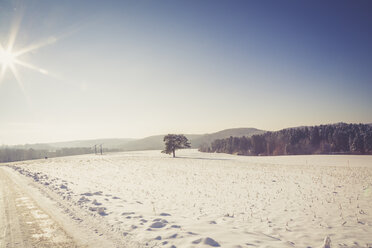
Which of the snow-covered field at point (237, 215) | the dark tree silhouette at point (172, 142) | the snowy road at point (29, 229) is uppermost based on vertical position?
the dark tree silhouette at point (172, 142)

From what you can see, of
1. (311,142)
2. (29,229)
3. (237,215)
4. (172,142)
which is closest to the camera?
(29,229)

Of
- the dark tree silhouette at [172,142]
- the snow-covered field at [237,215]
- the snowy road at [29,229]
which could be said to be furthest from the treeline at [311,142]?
the snowy road at [29,229]

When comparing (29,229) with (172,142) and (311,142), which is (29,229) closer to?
(172,142)

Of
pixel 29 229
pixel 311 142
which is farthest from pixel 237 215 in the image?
pixel 311 142

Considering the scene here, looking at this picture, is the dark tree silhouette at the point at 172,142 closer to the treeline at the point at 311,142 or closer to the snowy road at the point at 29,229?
the treeline at the point at 311,142

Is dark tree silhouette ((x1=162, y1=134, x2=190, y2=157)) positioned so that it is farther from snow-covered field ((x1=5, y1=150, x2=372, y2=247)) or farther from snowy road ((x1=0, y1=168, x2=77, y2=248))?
snowy road ((x1=0, y1=168, x2=77, y2=248))

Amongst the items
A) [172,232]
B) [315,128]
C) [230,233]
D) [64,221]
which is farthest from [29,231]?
[315,128]

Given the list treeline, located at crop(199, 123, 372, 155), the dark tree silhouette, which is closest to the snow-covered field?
the dark tree silhouette

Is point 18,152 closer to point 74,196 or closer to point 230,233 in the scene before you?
point 74,196

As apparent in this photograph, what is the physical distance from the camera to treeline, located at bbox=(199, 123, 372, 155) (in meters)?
50.4

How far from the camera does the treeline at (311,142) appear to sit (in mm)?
50375

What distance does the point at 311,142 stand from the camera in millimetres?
60750

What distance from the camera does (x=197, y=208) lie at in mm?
11047

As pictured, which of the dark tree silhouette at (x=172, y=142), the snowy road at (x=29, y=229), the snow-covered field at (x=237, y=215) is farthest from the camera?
the dark tree silhouette at (x=172, y=142)
